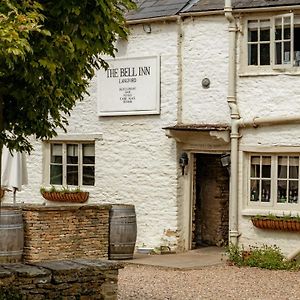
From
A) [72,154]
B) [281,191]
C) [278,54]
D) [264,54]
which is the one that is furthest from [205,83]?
[72,154]

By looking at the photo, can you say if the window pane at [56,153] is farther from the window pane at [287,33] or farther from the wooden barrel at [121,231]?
the window pane at [287,33]

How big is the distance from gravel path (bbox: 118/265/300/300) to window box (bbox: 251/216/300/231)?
0.91m

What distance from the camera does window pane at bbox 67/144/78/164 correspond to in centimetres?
1859

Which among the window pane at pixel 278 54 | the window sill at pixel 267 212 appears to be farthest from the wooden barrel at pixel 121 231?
the window pane at pixel 278 54

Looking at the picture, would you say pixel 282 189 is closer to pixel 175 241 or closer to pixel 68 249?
pixel 175 241

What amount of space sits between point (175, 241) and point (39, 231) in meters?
3.09

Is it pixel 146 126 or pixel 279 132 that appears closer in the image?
pixel 279 132

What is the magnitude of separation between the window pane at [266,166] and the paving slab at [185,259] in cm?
177

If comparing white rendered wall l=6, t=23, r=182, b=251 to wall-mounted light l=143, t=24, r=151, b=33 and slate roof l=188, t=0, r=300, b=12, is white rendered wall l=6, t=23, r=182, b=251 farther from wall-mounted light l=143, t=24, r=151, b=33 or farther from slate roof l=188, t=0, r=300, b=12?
slate roof l=188, t=0, r=300, b=12

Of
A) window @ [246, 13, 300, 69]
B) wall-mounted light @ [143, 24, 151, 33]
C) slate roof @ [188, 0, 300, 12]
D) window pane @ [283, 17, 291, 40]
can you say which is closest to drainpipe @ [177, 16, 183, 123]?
slate roof @ [188, 0, 300, 12]

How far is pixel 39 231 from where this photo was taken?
49.1ft

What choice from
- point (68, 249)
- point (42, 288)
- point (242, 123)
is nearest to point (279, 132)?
point (242, 123)

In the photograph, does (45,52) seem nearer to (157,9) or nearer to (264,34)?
(264,34)

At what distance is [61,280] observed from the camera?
960cm
